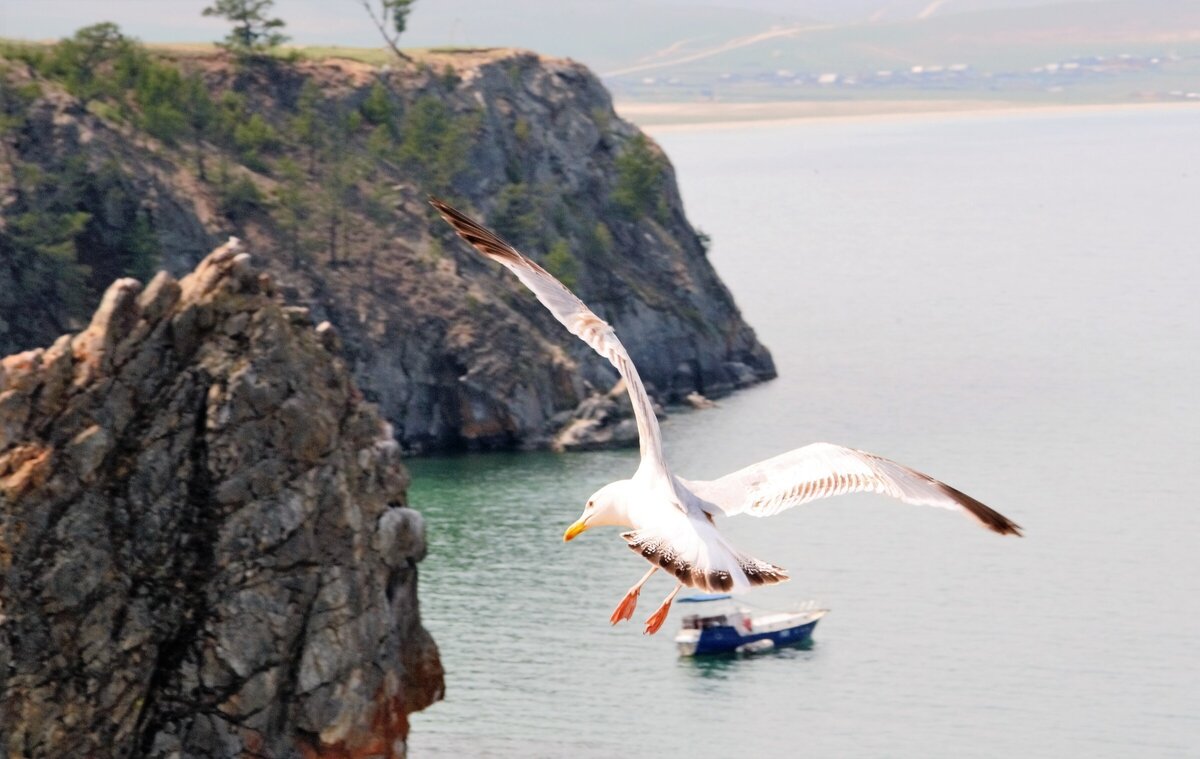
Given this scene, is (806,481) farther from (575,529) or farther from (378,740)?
(378,740)

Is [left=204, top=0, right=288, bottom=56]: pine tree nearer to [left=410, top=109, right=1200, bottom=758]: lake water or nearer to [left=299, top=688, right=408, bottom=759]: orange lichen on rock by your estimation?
[left=410, top=109, right=1200, bottom=758]: lake water

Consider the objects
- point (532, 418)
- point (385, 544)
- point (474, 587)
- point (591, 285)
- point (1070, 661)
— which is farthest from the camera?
point (591, 285)

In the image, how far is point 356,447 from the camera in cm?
5559

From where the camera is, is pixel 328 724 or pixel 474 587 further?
pixel 474 587

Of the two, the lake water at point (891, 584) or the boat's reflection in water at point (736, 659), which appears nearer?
the lake water at point (891, 584)

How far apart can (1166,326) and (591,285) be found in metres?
46.6

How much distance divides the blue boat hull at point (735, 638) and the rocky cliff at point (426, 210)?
1511 inches

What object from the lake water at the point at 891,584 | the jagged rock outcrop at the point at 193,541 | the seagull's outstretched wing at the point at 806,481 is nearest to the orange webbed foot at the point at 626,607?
the seagull's outstretched wing at the point at 806,481

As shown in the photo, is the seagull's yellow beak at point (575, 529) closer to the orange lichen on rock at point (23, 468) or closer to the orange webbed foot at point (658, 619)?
the orange webbed foot at point (658, 619)

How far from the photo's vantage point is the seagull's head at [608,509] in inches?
899

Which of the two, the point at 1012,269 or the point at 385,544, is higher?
the point at 385,544

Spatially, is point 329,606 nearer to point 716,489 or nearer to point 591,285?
point 716,489

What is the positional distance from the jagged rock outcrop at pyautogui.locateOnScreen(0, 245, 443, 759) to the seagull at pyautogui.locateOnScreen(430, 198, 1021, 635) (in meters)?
27.9

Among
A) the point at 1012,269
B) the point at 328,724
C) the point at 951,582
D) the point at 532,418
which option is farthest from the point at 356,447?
the point at 1012,269
